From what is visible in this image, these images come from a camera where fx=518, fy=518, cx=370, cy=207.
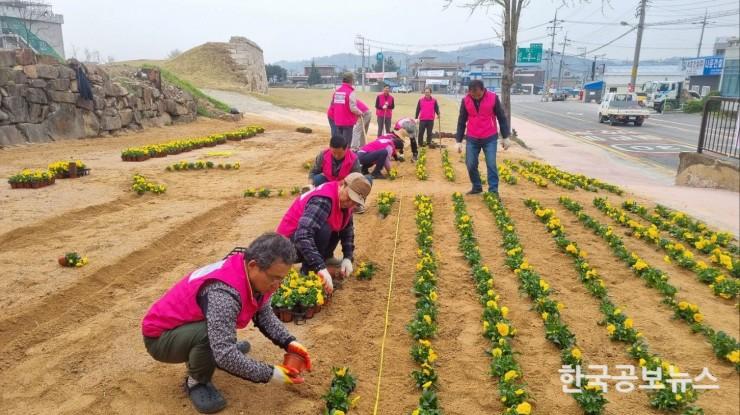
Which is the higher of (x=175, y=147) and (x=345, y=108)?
(x=345, y=108)

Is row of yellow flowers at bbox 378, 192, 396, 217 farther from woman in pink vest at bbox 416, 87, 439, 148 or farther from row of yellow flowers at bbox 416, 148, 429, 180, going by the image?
woman in pink vest at bbox 416, 87, 439, 148

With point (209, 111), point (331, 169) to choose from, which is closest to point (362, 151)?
point (331, 169)

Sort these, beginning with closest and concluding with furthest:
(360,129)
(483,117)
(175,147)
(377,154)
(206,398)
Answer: (206,398) → (483,117) → (377,154) → (360,129) → (175,147)

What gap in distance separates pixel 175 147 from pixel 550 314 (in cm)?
1122

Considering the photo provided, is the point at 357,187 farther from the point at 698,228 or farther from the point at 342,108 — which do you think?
the point at 342,108

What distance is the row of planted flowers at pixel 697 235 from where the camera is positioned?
5.77 meters

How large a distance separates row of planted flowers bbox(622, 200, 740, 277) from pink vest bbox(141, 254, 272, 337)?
5.28 meters

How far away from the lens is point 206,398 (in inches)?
124

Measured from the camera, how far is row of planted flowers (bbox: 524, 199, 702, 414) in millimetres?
3299

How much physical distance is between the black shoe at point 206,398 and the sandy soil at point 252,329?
11 centimetres

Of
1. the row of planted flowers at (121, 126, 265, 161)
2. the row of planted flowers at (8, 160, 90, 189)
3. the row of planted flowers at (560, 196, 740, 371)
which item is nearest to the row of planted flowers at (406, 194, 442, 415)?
the row of planted flowers at (560, 196, 740, 371)

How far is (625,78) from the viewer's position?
61.7m

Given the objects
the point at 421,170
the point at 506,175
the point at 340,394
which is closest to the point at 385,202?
the point at 421,170

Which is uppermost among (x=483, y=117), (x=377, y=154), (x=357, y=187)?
(x=483, y=117)
